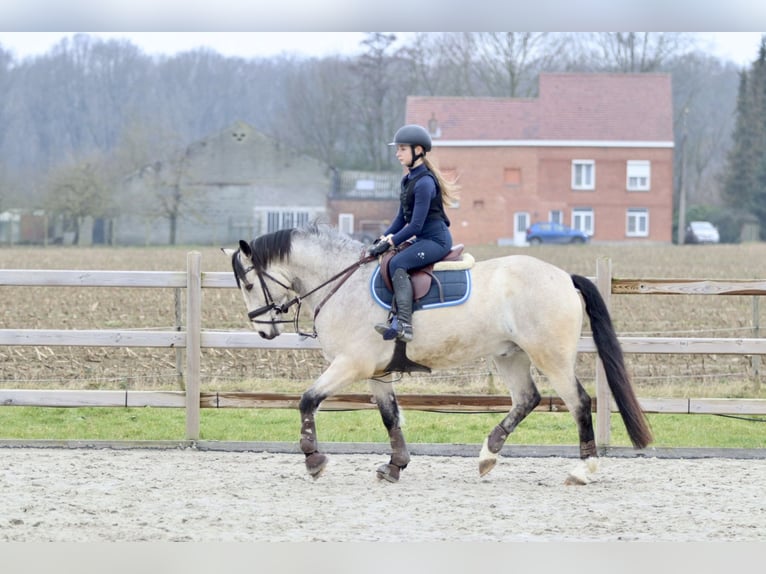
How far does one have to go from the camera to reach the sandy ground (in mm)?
5844

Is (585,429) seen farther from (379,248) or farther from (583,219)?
(583,219)

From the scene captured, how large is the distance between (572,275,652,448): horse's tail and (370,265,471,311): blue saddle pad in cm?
86

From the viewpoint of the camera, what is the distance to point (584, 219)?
210 ft

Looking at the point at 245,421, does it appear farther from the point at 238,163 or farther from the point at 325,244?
the point at 238,163

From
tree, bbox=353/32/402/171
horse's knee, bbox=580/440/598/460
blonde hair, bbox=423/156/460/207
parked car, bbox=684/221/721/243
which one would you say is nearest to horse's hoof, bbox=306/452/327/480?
horse's knee, bbox=580/440/598/460

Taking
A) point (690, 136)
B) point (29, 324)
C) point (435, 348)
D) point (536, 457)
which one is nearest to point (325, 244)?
point (435, 348)

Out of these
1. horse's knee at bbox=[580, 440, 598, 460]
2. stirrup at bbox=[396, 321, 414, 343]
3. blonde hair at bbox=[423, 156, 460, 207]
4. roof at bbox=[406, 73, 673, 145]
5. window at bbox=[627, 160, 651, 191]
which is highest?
roof at bbox=[406, 73, 673, 145]

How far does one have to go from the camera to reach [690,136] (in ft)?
257

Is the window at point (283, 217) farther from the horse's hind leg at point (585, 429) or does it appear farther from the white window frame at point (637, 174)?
the horse's hind leg at point (585, 429)

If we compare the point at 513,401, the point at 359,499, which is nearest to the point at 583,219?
the point at 513,401

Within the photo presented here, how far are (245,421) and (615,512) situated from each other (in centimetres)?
469

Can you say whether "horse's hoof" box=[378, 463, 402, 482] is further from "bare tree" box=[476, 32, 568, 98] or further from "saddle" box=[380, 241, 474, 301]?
"bare tree" box=[476, 32, 568, 98]

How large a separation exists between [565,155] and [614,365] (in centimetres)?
5704

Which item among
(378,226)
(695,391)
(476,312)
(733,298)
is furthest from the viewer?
(378,226)
